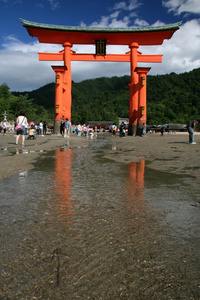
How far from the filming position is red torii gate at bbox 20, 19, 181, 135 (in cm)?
2272

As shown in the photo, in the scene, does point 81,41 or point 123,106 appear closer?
point 81,41

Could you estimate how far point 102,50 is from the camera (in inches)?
944

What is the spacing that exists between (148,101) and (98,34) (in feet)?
235

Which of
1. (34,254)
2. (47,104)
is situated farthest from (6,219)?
(47,104)

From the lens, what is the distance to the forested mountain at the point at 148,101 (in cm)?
7148

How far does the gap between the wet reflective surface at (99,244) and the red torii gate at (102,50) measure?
21.3 meters

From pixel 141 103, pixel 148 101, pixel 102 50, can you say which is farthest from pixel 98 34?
pixel 148 101

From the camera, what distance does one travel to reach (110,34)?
23.4 metres

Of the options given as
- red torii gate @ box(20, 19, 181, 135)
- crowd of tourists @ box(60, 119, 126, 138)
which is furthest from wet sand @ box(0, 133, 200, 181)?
red torii gate @ box(20, 19, 181, 135)

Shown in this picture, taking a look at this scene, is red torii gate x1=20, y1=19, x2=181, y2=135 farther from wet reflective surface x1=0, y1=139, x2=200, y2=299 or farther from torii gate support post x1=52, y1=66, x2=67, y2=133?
wet reflective surface x1=0, y1=139, x2=200, y2=299

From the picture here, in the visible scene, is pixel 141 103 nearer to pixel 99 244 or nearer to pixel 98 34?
pixel 98 34

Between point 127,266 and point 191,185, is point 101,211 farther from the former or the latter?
point 191,185

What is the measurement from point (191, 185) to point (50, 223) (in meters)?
2.35

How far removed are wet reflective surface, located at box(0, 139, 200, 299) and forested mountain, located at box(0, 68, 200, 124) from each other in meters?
57.4
